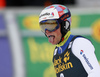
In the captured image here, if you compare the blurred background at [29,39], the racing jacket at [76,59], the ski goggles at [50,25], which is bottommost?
the blurred background at [29,39]

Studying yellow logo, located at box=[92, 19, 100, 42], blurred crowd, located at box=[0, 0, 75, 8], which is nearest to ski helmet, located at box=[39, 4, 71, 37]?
yellow logo, located at box=[92, 19, 100, 42]

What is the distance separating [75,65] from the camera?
3482mm

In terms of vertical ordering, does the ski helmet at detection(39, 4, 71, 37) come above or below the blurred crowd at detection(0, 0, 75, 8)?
above

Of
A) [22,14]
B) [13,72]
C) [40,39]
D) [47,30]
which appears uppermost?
[47,30]

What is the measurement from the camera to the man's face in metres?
3.61

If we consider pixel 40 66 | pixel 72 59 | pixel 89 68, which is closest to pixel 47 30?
pixel 72 59

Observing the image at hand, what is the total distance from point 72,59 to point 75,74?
163mm

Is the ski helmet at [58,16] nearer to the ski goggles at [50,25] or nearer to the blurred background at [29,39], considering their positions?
the ski goggles at [50,25]

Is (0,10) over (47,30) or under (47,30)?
under

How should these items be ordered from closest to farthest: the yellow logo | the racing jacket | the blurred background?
the racing jacket → the yellow logo → the blurred background

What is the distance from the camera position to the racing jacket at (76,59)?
3.29m

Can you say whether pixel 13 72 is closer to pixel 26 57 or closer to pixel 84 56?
pixel 26 57

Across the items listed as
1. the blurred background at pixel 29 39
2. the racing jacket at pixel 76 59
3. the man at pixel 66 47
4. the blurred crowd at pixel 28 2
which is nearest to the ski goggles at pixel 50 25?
the man at pixel 66 47

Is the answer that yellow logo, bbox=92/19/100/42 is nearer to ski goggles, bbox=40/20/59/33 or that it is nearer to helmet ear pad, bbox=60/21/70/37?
helmet ear pad, bbox=60/21/70/37
